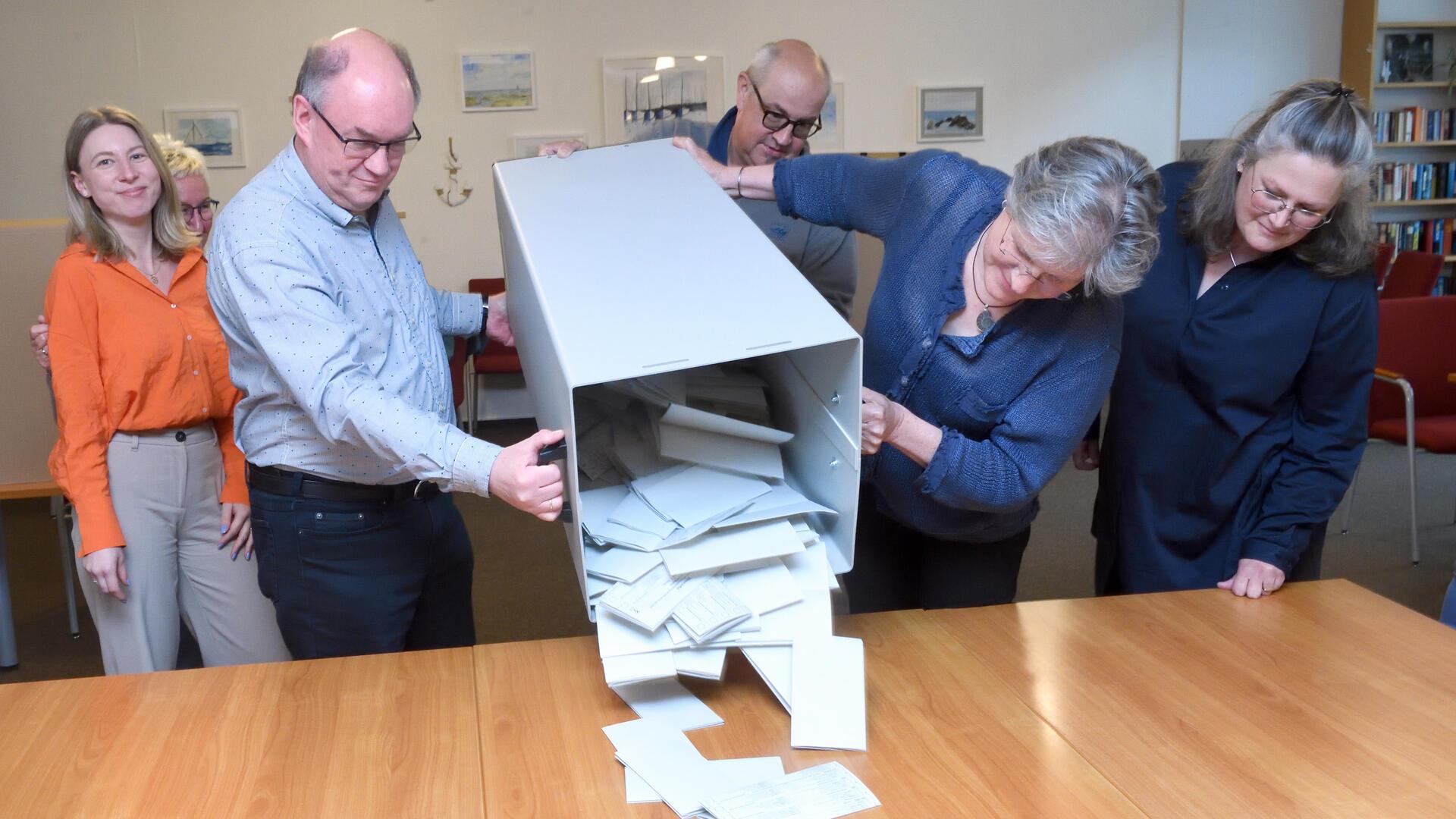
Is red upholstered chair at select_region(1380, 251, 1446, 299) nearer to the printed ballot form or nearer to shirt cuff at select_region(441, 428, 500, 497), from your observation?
the printed ballot form

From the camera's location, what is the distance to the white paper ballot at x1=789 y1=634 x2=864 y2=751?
1.32m

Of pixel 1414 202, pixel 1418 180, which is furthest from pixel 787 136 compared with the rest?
pixel 1418 180

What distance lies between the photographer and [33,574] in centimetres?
411

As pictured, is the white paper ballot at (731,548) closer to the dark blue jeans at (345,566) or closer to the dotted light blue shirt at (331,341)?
the dotted light blue shirt at (331,341)

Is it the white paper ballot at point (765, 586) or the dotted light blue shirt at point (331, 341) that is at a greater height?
the dotted light blue shirt at point (331, 341)

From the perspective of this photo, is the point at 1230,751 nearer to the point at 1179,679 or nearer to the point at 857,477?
the point at 1179,679

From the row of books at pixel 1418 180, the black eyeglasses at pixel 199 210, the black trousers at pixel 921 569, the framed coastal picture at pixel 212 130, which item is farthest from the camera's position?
the row of books at pixel 1418 180

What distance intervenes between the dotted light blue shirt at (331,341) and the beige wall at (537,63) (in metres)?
4.56

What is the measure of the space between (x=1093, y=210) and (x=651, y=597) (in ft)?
2.52

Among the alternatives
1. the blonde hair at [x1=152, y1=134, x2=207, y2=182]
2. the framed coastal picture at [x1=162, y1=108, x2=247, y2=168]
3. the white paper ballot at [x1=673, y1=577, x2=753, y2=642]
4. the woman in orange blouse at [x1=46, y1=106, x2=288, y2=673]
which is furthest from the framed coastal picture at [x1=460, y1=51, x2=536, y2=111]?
the white paper ballot at [x1=673, y1=577, x2=753, y2=642]

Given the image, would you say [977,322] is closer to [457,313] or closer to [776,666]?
[776,666]

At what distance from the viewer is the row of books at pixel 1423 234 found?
269 inches

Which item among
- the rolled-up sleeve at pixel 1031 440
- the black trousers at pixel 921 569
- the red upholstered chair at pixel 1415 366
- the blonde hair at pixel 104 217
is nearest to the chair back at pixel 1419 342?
the red upholstered chair at pixel 1415 366

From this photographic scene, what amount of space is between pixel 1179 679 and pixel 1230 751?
18 cm
